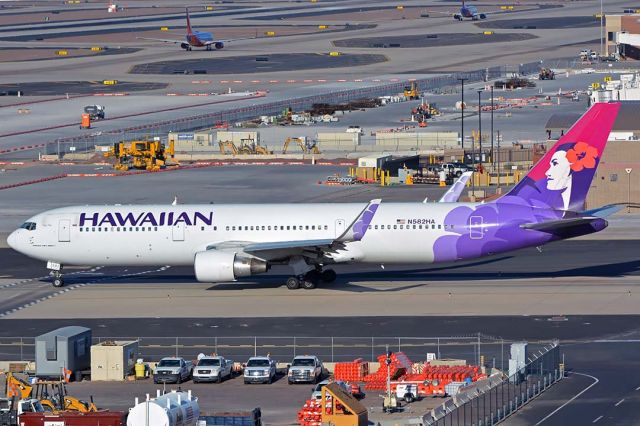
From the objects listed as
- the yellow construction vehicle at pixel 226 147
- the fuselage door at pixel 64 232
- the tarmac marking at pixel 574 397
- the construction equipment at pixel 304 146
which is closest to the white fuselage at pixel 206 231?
the fuselage door at pixel 64 232

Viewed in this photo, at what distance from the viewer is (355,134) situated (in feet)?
495

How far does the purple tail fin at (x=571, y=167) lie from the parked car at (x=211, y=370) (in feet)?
76.9

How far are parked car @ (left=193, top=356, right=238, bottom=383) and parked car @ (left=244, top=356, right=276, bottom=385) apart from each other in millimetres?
992

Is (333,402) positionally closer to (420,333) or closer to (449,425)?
(449,425)

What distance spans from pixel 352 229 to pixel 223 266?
266 inches

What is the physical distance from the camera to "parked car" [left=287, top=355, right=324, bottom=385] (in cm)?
5534

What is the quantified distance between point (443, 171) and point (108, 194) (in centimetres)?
2817

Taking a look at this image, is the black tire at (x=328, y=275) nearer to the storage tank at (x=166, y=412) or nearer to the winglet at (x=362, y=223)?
the winglet at (x=362, y=223)

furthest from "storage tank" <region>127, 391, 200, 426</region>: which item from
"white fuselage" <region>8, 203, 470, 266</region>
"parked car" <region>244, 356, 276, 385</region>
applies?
"white fuselage" <region>8, 203, 470, 266</region>

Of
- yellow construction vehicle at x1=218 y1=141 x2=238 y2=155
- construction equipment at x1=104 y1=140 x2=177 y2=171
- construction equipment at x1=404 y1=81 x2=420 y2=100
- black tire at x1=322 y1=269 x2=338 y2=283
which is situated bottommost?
black tire at x1=322 y1=269 x2=338 y2=283

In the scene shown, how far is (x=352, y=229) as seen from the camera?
74.8 meters

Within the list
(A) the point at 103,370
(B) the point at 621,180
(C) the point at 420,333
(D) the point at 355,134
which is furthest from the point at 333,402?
(D) the point at 355,134

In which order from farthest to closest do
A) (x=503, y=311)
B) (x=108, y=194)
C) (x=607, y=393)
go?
1. (x=108, y=194)
2. (x=503, y=311)
3. (x=607, y=393)

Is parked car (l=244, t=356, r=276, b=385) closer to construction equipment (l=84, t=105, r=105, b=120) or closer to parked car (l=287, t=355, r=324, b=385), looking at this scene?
parked car (l=287, t=355, r=324, b=385)
